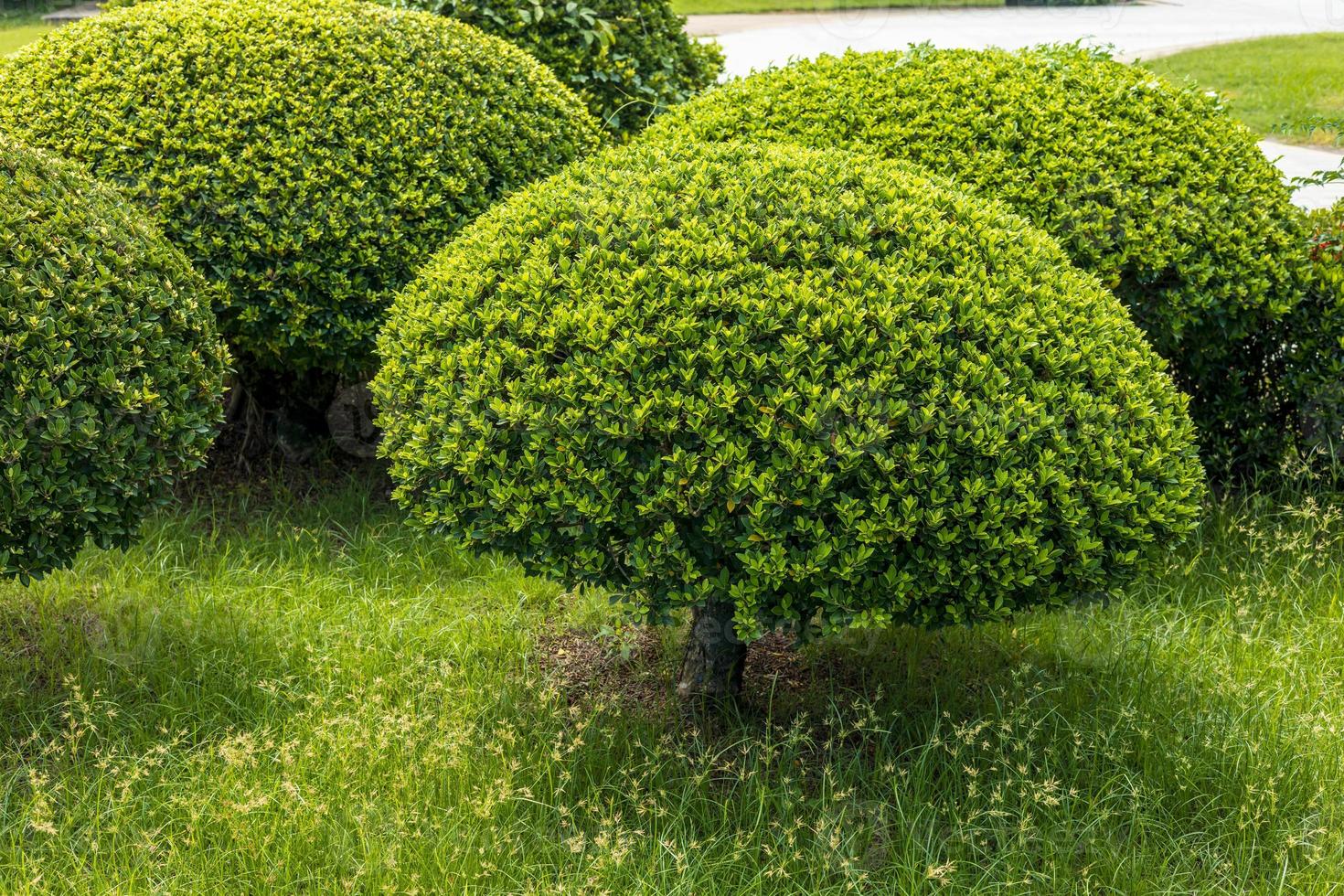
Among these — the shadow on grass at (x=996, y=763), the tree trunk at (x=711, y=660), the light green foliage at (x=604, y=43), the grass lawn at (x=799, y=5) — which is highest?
the grass lawn at (x=799, y=5)

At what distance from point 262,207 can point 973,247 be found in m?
2.67

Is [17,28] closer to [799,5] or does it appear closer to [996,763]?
[799,5]

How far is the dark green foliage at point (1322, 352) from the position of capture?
507 centimetres

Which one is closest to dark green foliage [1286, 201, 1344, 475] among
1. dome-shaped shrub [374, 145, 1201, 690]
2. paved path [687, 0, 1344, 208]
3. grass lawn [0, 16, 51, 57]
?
dome-shaped shrub [374, 145, 1201, 690]

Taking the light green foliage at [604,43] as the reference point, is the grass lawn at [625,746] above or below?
below

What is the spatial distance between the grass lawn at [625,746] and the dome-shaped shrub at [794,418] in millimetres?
481

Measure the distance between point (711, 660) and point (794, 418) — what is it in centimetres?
97

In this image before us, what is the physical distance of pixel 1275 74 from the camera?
16.9m

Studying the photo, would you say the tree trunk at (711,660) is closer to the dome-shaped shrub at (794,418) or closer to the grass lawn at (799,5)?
the dome-shaped shrub at (794,418)

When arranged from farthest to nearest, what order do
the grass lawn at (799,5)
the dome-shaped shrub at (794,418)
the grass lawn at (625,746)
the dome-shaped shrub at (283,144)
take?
1. the grass lawn at (799,5)
2. the dome-shaped shrub at (283,144)
3. the grass lawn at (625,746)
4. the dome-shaped shrub at (794,418)

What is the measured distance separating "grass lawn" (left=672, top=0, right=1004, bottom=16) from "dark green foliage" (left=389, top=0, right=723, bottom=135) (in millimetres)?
16703

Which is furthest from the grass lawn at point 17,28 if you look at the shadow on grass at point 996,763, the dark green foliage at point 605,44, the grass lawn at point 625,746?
the shadow on grass at point 996,763

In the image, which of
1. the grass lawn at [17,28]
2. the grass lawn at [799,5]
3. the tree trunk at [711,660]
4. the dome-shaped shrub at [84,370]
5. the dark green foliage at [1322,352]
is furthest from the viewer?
the grass lawn at [799,5]

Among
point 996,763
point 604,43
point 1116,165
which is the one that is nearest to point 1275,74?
point 604,43
